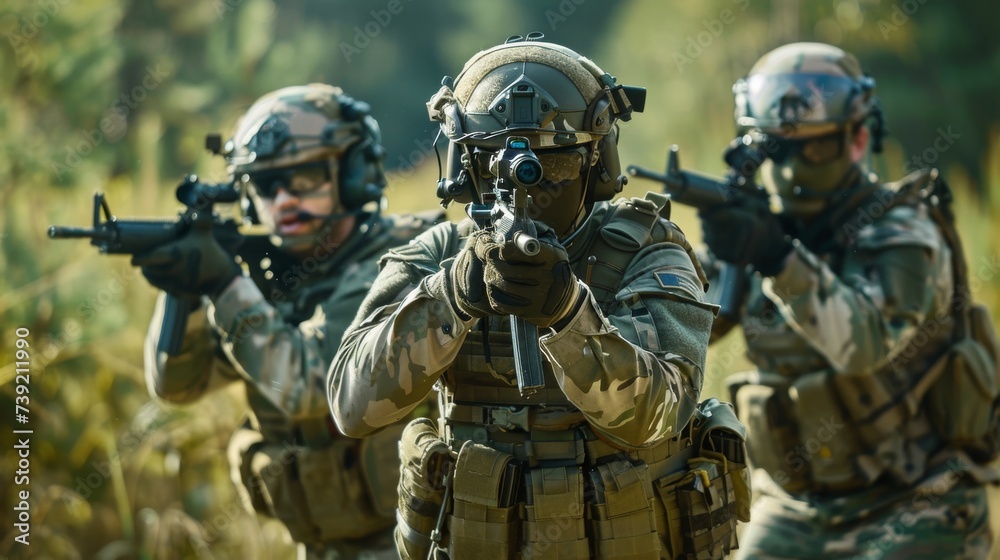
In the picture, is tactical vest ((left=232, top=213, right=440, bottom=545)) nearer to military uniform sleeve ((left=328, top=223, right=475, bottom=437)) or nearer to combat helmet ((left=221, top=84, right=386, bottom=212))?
combat helmet ((left=221, top=84, right=386, bottom=212))

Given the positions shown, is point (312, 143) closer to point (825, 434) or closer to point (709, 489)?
point (825, 434)

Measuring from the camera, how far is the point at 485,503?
363 cm

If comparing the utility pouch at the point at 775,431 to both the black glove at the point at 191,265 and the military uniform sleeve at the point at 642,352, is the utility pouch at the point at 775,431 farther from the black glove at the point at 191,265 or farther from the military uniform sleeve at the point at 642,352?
the military uniform sleeve at the point at 642,352

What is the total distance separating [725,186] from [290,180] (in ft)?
6.12

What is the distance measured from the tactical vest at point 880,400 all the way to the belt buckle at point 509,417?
9.07 feet

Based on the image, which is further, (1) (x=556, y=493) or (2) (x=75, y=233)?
(2) (x=75, y=233)

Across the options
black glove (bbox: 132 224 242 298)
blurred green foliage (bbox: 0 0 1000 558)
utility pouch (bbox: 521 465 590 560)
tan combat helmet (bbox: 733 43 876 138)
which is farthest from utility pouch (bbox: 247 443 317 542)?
tan combat helmet (bbox: 733 43 876 138)

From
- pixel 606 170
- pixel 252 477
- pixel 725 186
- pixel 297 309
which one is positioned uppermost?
pixel 725 186

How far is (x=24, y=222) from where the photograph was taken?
897cm

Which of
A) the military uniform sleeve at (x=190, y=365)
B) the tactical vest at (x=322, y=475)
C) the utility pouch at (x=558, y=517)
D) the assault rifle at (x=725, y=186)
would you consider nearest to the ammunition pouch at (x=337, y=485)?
the tactical vest at (x=322, y=475)

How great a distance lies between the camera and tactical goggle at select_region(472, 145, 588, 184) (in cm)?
360

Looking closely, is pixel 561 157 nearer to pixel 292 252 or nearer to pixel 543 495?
pixel 543 495

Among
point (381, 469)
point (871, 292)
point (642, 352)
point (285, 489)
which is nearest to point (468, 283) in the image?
point (642, 352)

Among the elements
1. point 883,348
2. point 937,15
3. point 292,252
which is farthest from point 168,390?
point 937,15
